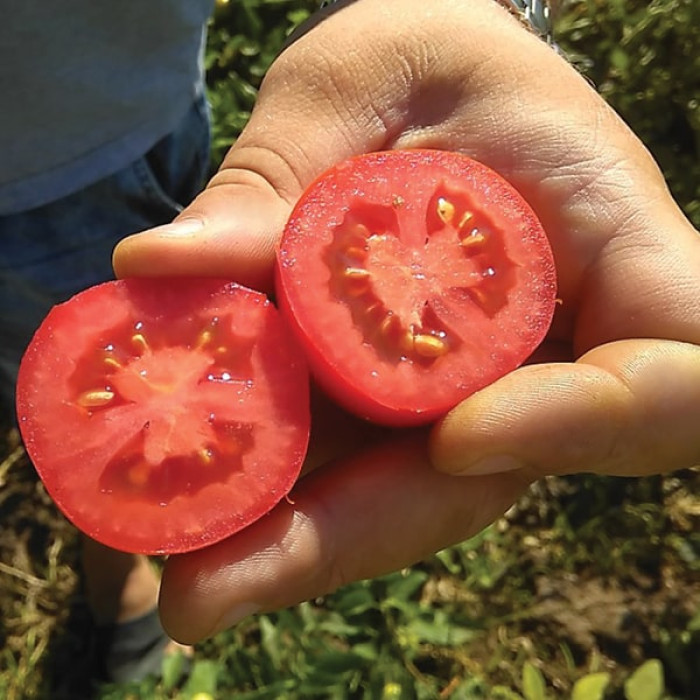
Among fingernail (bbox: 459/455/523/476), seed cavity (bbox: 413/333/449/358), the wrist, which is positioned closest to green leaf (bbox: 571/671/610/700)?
fingernail (bbox: 459/455/523/476)

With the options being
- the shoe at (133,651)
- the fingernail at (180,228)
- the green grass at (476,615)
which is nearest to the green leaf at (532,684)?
the green grass at (476,615)

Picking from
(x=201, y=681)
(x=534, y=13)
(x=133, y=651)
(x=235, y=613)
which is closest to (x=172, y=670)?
(x=201, y=681)

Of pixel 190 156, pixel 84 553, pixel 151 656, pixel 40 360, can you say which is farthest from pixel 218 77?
pixel 40 360

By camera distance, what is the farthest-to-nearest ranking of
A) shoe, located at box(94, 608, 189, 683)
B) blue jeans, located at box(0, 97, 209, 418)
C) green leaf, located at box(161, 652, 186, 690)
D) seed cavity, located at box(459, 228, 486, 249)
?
shoe, located at box(94, 608, 189, 683)
green leaf, located at box(161, 652, 186, 690)
blue jeans, located at box(0, 97, 209, 418)
seed cavity, located at box(459, 228, 486, 249)

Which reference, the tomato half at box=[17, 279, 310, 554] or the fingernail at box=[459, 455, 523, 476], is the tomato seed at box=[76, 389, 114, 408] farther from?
the fingernail at box=[459, 455, 523, 476]

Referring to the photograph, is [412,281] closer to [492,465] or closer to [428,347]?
[428,347]
